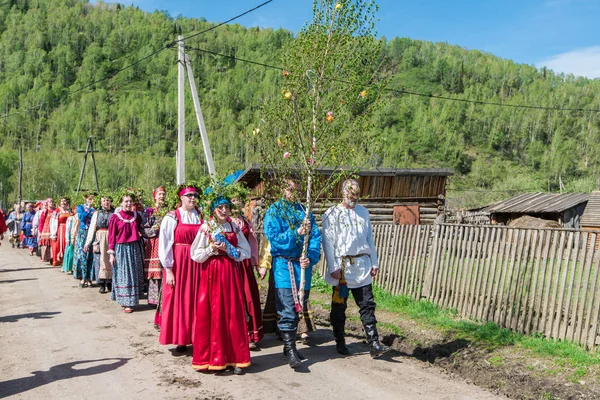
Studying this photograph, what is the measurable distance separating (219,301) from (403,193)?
55.4ft

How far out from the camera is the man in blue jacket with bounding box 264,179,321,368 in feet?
19.4

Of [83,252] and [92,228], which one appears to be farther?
[83,252]

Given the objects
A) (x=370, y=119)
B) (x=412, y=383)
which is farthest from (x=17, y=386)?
(x=370, y=119)

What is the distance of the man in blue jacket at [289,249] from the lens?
5910 mm

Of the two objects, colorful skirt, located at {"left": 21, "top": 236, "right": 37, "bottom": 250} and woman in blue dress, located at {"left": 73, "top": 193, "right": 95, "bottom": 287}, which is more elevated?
woman in blue dress, located at {"left": 73, "top": 193, "right": 95, "bottom": 287}

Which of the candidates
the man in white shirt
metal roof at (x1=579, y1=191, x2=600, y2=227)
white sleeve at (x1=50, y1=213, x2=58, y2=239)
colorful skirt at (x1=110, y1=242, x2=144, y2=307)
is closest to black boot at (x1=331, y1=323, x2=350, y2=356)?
the man in white shirt

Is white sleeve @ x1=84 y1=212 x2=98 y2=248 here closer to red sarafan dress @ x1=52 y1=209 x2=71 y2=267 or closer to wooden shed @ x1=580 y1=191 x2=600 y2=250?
red sarafan dress @ x1=52 y1=209 x2=71 y2=267

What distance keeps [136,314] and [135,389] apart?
4.07 metres

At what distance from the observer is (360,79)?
5.82 meters

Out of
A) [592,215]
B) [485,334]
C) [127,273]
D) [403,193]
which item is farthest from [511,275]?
[592,215]

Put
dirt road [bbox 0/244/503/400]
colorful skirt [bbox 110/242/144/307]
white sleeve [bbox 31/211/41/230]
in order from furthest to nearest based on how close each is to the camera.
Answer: white sleeve [bbox 31/211/41/230] < colorful skirt [bbox 110/242/144/307] < dirt road [bbox 0/244/503/400]

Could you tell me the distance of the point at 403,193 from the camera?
21.7 meters

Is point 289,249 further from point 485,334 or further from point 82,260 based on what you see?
point 82,260

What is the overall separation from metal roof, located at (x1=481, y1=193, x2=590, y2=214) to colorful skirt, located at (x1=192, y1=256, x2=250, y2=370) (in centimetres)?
3065
